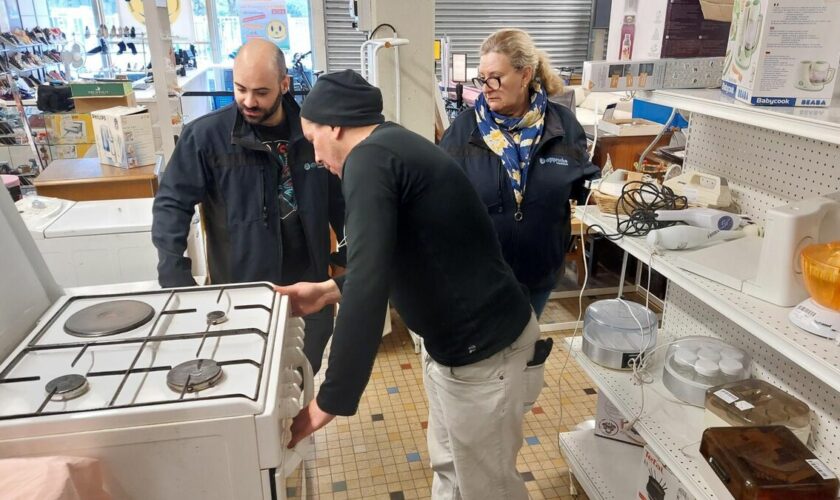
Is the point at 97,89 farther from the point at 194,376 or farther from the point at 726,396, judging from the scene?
the point at 726,396

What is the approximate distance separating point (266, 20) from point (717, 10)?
6.86 meters

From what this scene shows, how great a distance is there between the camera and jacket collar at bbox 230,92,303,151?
2.02 metres

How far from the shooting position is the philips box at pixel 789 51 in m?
1.35

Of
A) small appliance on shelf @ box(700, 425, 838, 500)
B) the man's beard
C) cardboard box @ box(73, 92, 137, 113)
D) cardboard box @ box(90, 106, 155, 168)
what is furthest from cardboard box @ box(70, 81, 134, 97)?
small appliance on shelf @ box(700, 425, 838, 500)

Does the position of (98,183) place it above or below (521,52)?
below

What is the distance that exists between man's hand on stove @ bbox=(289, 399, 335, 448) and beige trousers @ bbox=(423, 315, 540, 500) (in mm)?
489

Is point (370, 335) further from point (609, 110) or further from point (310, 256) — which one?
point (609, 110)

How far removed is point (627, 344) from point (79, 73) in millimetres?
6762

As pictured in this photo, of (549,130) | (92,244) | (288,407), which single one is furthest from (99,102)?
(288,407)

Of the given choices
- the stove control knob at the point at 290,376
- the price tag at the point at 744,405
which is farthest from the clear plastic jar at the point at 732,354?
the stove control knob at the point at 290,376

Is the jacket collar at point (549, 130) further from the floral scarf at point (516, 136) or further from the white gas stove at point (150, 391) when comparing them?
the white gas stove at point (150, 391)

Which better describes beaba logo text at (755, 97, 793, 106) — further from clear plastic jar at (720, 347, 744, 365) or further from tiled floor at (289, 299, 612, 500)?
tiled floor at (289, 299, 612, 500)

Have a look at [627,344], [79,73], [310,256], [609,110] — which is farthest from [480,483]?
[79,73]

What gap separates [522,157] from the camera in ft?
7.50
